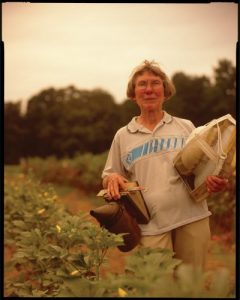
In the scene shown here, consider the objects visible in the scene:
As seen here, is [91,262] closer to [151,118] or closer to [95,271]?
[95,271]

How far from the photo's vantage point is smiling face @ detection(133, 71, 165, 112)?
1.80 meters

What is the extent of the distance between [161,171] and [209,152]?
21 cm

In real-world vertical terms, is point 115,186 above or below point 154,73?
below

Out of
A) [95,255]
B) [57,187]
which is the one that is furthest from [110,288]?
[57,187]

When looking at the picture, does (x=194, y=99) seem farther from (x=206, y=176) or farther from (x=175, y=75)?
(x=206, y=176)

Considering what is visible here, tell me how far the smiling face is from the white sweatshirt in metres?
0.07

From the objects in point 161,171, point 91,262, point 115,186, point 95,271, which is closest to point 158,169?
point 161,171

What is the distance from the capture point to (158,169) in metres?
1.78

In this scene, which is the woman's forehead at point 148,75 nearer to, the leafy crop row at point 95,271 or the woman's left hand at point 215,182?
the woman's left hand at point 215,182

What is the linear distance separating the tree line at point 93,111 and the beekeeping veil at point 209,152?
17cm

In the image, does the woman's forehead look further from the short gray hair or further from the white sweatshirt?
the white sweatshirt

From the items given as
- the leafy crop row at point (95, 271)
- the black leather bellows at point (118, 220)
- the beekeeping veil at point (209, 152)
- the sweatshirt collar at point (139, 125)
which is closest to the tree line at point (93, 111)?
the sweatshirt collar at point (139, 125)

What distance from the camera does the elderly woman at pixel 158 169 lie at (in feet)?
5.85

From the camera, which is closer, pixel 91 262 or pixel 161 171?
pixel 91 262
